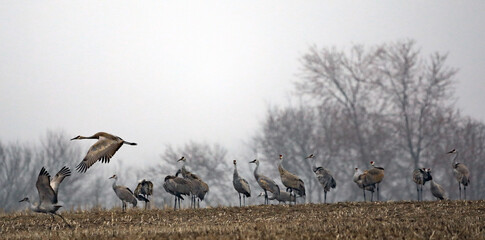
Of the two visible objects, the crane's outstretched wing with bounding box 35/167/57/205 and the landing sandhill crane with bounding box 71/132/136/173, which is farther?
the landing sandhill crane with bounding box 71/132/136/173

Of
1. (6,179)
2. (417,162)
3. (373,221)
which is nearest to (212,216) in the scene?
(373,221)

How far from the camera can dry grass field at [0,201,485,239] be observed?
13.5 m

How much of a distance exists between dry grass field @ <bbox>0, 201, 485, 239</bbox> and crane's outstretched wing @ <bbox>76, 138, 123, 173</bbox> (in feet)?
5.46

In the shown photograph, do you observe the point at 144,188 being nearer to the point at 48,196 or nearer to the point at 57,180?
the point at 57,180

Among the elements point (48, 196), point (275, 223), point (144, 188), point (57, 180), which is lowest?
point (275, 223)

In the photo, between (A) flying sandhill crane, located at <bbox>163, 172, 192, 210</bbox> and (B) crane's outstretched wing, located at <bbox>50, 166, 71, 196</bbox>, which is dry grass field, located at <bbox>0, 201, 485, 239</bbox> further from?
(A) flying sandhill crane, located at <bbox>163, 172, 192, 210</bbox>

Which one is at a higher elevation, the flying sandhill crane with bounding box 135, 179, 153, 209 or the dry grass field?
the flying sandhill crane with bounding box 135, 179, 153, 209

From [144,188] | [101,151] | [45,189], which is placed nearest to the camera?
[45,189]

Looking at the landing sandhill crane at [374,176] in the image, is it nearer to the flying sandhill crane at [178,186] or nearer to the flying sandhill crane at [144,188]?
the flying sandhill crane at [178,186]

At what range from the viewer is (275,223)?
15672mm

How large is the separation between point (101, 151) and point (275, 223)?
4.92m

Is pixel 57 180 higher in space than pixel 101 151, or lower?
lower

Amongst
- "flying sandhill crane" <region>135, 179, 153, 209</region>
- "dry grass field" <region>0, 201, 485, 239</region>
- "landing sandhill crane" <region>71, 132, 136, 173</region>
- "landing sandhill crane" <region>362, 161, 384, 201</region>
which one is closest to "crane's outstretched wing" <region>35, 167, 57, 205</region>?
"dry grass field" <region>0, 201, 485, 239</region>

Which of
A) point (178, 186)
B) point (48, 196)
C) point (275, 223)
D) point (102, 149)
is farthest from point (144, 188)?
point (275, 223)
